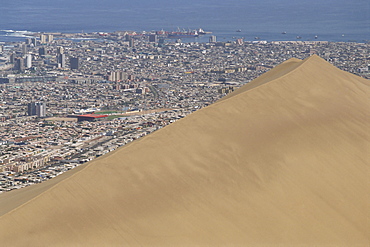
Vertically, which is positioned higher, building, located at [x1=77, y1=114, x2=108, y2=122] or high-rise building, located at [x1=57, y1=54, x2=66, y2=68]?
building, located at [x1=77, y1=114, x2=108, y2=122]

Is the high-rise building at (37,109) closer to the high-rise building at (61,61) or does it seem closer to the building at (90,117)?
the building at (90,117)

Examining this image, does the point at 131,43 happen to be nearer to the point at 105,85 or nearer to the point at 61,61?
the point at 61,61

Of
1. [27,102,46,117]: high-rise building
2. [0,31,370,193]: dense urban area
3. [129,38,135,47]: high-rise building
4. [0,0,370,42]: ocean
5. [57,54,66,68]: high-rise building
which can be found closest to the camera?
[0,31,370,193]: dense urban area

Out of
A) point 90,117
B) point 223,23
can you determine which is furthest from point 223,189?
point 223,23

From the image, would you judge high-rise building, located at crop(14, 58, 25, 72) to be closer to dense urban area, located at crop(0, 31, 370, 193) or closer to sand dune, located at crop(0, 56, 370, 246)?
dense urban area, located at crop(0, 31, 370, 193)

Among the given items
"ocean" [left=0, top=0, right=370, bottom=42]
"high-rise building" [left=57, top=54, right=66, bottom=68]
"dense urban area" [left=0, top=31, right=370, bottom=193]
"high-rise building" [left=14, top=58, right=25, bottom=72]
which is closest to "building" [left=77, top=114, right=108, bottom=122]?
"dense urban area" [left=0, top=31, right=370, bottom=193]

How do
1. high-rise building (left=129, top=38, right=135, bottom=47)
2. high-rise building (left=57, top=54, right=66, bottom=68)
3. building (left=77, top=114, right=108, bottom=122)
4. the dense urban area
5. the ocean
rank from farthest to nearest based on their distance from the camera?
the ocean < high-rise building (left=129, top=38, right=135, bottom=47) < high-rise building (left=57, top=54, right=66, bottom=68) < building (left=77, top=114, right=108, bottom=122) < the dense urban area

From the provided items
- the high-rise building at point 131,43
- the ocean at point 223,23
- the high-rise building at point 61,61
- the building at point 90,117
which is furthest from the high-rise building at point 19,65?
the building at point 90,117
